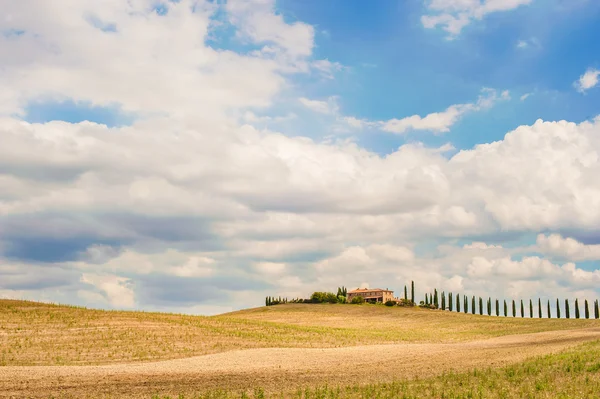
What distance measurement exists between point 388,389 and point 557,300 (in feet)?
405

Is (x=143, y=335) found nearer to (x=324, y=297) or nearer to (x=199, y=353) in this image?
(x=199, y=353)

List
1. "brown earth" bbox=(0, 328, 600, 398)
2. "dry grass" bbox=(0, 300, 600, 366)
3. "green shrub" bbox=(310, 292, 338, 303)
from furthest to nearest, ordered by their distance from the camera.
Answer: "green shrub" bbox=(310, 292, 338, 303) < "dry grass" bbox=(0, 300, 600, 366) < "brown earth" bbox=(0, 328, 600, 398)

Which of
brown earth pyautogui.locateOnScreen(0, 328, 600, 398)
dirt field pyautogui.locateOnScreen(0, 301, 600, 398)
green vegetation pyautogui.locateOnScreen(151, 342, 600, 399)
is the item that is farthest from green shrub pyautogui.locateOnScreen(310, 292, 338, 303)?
green vegetation pyautogui.locateOnScreen(151, 342, 600, 399)

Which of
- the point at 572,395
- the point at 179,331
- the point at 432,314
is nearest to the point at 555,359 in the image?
the point at 572,395

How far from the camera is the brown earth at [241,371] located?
1186 inches

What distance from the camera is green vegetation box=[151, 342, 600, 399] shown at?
24.3 metres

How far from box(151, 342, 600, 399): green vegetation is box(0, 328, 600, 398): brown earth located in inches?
94.4

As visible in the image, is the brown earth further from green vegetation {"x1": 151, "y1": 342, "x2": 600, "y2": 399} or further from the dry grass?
the dry grass

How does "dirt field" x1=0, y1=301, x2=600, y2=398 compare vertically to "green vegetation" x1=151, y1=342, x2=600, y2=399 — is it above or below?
below

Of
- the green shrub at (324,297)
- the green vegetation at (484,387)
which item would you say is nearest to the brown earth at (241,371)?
the green vegetation at (484,387)

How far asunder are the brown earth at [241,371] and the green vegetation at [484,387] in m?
2.40

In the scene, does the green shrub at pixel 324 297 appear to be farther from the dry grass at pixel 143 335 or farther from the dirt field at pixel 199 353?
the dirt field at pixel 199 353

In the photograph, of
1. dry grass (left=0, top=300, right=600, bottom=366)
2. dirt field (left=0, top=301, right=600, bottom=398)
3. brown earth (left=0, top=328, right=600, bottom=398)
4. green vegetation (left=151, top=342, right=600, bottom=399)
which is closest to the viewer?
green vegetation (left=151, top=342, right=600, bottom=399)

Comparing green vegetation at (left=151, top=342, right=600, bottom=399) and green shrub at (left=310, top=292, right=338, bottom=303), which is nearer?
green vegetation at (left=151, top=342, right=600, bottom=399)
